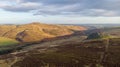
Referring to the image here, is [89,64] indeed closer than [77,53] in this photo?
Yes

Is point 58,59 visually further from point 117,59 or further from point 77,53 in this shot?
point 117,59

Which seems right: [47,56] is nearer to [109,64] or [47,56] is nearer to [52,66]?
[52,66]

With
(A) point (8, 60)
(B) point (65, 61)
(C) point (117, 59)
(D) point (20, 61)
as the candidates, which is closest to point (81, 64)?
(B) point (65, 61)

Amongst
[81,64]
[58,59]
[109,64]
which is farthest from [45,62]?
[109,64]

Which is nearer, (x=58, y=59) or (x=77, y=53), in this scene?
(x=58, y=59)

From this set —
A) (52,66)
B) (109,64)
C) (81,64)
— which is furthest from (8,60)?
(109,64)

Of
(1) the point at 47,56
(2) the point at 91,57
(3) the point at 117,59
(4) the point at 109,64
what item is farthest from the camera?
(1) the point at 47,56

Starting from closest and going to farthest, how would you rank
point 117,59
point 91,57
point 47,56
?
point 117,59 < point 91,57 < point 47,56

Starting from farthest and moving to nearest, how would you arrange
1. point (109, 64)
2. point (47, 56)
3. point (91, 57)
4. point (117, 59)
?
point (47, 56) → point (91, 57) → point (117, 59) → point (109, 64)
